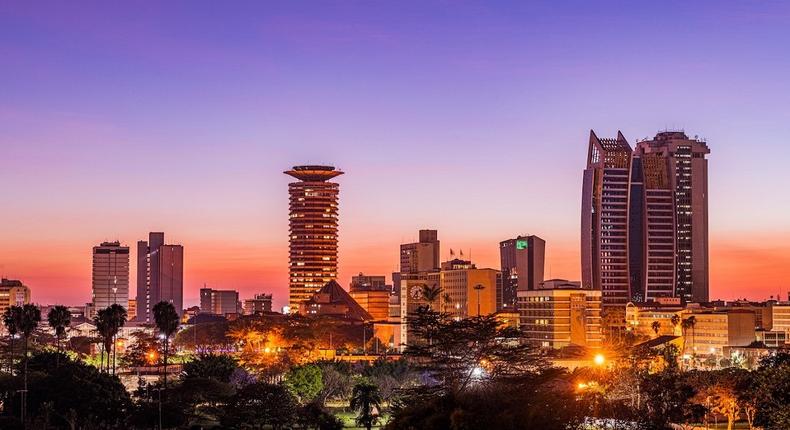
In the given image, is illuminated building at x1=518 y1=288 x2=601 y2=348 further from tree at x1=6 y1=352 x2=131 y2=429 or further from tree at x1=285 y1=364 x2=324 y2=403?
tree at x1=6 y1=352 x2=131 y2=429

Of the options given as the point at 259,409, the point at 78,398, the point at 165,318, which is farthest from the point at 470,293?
the point at 78,398

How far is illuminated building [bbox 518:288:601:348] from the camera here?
16012 cm

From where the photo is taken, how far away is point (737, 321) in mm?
181000

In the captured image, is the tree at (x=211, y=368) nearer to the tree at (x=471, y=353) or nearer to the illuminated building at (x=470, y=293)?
the tree at (x=471, y=353)

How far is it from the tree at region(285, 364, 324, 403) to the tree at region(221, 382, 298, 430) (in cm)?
2135

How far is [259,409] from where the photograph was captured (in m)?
78.9

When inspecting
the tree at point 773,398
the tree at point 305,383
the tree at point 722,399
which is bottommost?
the tree at point 305,383

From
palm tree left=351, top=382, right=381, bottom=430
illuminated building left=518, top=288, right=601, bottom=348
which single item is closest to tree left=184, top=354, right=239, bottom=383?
palm tree left=351, top=382, right=381, bottom=430

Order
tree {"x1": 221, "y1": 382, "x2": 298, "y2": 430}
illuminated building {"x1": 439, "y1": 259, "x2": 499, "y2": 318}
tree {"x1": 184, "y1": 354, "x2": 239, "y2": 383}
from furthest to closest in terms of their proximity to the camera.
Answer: illuminated building {"x1": 439, "y1": 259, "x2": 499, "y2": 318}, tree {"x1": 184, "y1": 354, "x2": 239, "y2": 383}, tree {"x1": 221, "y1": 382, "x2": 298, "y2": 430}

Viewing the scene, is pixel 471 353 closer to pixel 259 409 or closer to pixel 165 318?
pixel 259 409

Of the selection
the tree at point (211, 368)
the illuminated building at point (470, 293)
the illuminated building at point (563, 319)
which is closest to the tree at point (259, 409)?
the tree at point (211, 368)

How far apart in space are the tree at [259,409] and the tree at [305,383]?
841 inches

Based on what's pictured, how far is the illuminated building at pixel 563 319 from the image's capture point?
525 feet

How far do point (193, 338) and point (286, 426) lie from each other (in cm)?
10598
